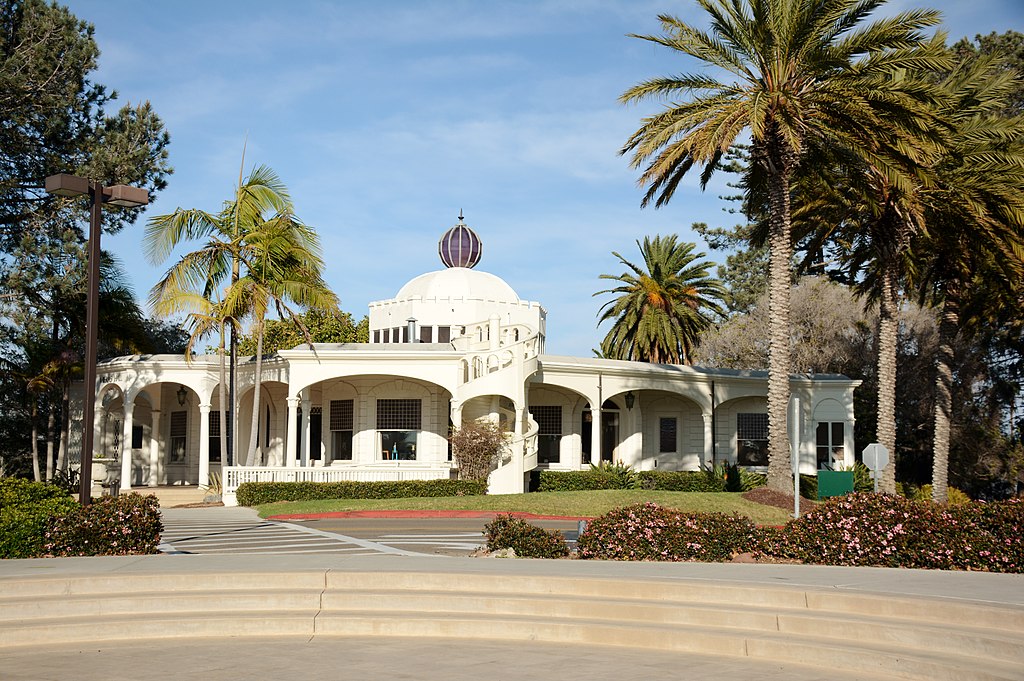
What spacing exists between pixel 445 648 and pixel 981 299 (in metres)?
27.2

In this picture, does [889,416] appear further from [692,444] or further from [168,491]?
[168,491]

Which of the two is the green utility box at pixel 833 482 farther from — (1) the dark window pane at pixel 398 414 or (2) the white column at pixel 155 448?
(2) the white column at pixel 155 448

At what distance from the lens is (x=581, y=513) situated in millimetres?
24484

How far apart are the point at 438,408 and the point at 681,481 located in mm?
8949

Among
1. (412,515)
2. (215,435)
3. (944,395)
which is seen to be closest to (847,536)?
(412,515)

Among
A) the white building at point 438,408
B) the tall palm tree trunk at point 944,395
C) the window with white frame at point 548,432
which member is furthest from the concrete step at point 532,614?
the window with white frame at point 548,432

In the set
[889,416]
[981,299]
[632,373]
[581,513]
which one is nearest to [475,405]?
[632,373]

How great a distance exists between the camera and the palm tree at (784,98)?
23.5 meters

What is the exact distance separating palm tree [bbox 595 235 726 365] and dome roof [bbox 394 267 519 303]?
7870 millimetres

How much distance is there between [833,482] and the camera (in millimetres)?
30375

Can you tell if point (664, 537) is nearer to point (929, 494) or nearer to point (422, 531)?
point (422, 531)

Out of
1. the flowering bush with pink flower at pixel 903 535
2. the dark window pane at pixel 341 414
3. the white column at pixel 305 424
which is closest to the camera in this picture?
the flowering bush with pink flower at pixel 903 535

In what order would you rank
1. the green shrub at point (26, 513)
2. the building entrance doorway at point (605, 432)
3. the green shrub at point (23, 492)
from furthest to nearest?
the building entrance doorway at point (605, 432) < the green shrub at point (23, 492) < the green shrub at point (26, 513)

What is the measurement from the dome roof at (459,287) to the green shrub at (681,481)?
1203cm
